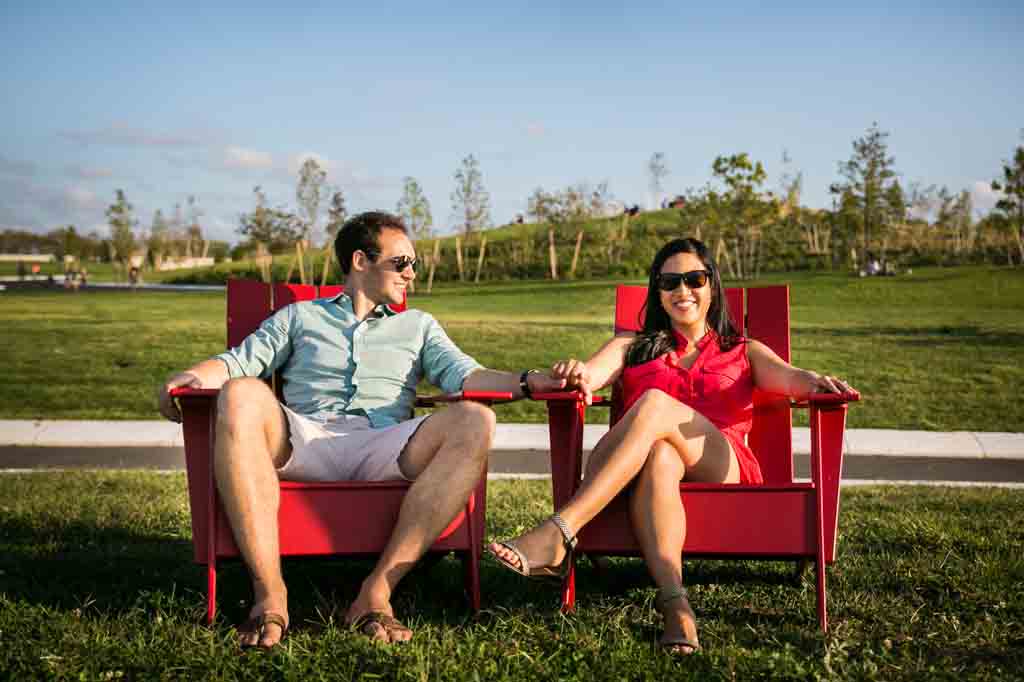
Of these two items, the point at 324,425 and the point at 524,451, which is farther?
the point at 524,451

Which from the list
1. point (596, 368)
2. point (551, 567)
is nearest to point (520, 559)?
point (551, 567)

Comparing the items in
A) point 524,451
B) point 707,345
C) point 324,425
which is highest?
point 707,345

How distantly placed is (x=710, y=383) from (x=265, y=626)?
6.12ft

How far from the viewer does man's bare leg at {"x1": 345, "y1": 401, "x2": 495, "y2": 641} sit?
309cm

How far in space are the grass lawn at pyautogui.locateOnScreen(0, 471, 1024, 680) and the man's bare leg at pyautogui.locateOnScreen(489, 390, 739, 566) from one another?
0.27 m

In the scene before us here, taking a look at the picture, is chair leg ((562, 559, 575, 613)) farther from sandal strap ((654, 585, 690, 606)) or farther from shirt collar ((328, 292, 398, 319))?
shirt collar ((328, 292, 398, 319))

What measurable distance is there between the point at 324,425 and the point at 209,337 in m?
10.7

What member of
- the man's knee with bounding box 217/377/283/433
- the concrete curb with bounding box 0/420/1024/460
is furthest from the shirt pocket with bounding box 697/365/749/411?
the concrete curb with bounding box 0/420/1024/460

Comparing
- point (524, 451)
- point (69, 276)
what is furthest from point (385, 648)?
point (69, 276)

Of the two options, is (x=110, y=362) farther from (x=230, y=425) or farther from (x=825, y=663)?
(x=825, y=663)

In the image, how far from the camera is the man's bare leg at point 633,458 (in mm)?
3139

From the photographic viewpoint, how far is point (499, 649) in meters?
2.93

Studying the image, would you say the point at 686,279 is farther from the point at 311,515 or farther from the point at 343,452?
the point at 311,515

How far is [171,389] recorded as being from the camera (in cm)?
315
